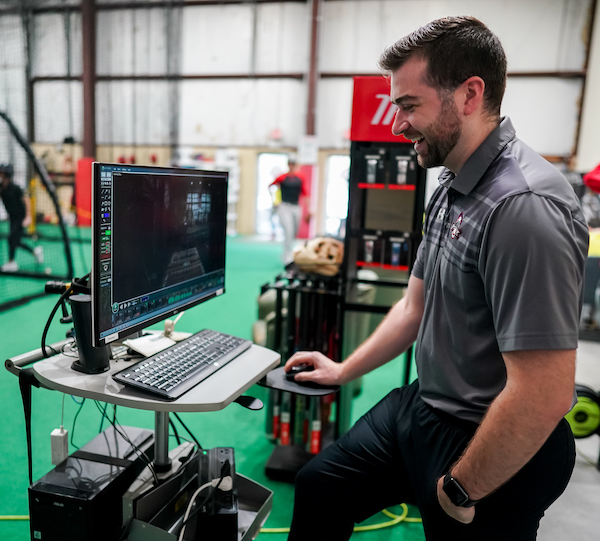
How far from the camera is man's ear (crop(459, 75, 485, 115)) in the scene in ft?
3.68

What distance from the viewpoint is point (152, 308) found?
1.47 meters

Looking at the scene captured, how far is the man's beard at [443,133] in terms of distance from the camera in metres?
1.16

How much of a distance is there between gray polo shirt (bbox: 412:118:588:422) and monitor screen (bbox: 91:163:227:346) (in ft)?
2.44

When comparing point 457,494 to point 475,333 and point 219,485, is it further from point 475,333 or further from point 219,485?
A: point 219,485

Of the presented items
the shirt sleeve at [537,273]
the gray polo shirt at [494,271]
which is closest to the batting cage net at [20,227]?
the gray polo shirt at [494,271]

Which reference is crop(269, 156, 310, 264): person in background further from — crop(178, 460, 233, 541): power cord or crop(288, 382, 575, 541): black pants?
crop(288, 382, 575, 541): black pants

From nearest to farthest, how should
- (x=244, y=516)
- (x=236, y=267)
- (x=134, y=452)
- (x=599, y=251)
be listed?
(x=244, y=516) < (x=134, y=452) < (x=599, y=251) < (x=236, y=267)

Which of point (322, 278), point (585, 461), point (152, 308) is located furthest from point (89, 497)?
point (585, 461)

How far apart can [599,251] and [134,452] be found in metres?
4.23

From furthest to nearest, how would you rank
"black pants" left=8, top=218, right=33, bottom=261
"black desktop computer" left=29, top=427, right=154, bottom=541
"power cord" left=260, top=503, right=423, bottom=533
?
"black pants" left=8, top=218, right=33, bottom=261
"power cord" left=260, top=503, right=423, bottom=533
"black desktop computer" left=29, top=427, right=154, bottom=541

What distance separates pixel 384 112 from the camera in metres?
2.45

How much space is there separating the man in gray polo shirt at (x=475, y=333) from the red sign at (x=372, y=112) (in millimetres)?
1090

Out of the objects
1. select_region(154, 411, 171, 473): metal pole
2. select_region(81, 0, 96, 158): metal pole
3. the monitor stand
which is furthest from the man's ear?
select_region(81, 0, 96, 158): metal pole

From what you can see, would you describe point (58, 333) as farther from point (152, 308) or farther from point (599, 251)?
point (599, 251)
